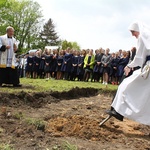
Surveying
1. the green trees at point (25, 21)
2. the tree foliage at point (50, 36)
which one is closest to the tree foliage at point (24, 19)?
the green trees at point (25, 21)

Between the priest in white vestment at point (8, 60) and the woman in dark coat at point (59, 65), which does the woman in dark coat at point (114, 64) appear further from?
the priest in white vestment at point (8, 60)

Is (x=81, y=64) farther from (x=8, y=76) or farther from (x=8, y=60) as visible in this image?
(x=8, y=60)

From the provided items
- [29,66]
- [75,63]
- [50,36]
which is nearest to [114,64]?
[75,63]

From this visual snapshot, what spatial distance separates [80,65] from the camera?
20359 millimetres

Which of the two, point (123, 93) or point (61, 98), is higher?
point (123, 93)

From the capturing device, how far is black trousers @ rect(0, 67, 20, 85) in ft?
41.1

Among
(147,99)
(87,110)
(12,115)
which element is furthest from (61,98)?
(147,99)

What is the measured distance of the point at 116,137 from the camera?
5.96 m

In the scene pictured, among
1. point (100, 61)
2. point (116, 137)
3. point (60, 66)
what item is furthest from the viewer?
point (60, 66)

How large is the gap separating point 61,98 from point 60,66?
9.94 metres

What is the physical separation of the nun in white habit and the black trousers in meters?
6.56

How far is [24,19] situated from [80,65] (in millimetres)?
50121

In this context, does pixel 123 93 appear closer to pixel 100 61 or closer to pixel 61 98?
pixel 61 98

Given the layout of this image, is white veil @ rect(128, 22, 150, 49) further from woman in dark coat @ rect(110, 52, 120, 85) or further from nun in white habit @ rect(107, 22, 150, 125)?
woman in dark coat @ rect(110, 52, 120, 85)
